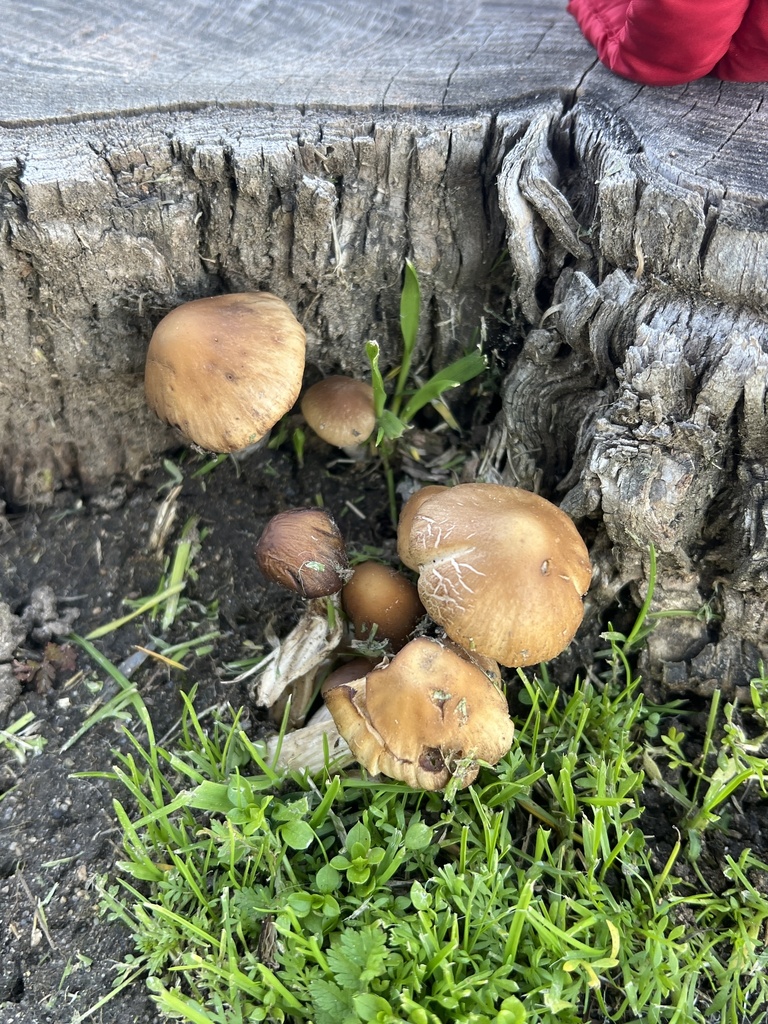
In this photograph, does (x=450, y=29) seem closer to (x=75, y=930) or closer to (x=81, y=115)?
(x=81, y=115)

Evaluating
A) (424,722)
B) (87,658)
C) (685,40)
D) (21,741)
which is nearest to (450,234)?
(685,40)

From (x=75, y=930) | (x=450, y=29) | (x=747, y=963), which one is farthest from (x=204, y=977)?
(x=450, y=29)

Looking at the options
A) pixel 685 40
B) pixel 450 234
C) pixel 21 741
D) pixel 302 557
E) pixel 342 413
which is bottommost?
pixel 21 741

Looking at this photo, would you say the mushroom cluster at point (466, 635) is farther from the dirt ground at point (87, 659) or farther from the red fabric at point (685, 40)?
the red fabric at point (685, 40)

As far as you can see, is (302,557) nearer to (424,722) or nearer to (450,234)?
(424,722)

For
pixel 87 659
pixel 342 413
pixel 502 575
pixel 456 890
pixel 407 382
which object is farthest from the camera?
pixel 407 382

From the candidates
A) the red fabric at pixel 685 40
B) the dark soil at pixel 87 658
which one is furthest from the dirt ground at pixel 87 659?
the red fabric at pixel 685 40
